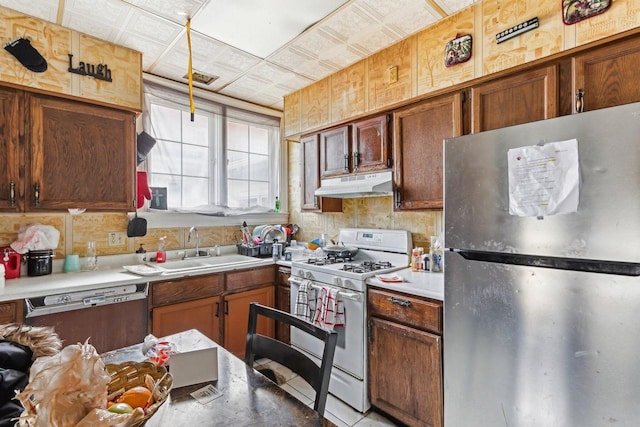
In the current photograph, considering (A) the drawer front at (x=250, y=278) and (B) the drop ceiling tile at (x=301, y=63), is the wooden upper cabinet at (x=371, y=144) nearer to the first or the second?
(B) the drop ceiling tile at (x=301, y=63)

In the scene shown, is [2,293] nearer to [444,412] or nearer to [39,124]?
[39,124]

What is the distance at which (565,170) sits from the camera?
4.00 feet

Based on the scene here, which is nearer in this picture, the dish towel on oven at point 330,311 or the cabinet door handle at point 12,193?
the cabinet door handle at point 12,193

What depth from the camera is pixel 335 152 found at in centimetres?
273

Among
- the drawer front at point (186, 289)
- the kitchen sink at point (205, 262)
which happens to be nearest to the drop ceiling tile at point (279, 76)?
the kitchen sink at point (205, 262)

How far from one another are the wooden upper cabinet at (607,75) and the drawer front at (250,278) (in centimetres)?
233

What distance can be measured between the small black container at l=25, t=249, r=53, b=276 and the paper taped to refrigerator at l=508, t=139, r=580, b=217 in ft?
9.10

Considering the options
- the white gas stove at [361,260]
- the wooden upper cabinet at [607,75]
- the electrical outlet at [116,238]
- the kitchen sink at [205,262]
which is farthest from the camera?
the kitchen sink at [205,262]

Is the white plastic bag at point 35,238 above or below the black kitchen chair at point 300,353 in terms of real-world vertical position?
above

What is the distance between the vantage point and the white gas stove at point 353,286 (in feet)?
6.70

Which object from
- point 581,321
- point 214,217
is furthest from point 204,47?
point 581,321

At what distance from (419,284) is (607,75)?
1.33 metres

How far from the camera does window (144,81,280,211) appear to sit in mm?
2826

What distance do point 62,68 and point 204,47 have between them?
2.90 ft
